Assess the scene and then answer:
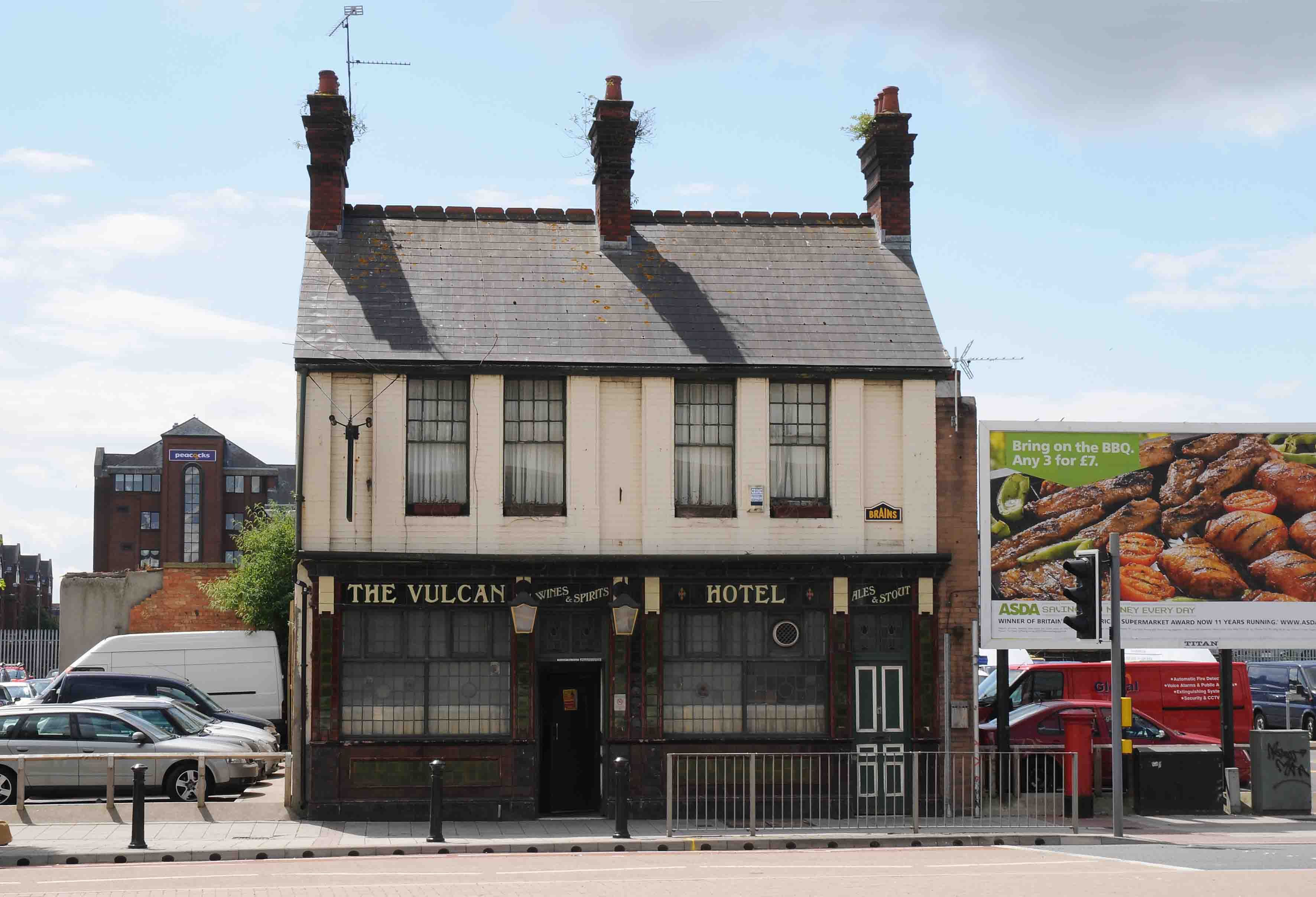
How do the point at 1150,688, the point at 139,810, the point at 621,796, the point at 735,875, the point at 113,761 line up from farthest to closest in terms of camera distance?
1. the point at 1150,688
2. the point at 113,761
3. the point at 621,796
4. the point at 139,810
5. the point at 735,875

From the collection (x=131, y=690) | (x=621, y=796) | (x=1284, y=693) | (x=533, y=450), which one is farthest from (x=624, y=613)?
(x=1284, y=693)

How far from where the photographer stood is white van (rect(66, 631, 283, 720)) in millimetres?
32625

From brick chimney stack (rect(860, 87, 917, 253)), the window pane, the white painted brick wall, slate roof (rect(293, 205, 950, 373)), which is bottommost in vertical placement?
the window pane

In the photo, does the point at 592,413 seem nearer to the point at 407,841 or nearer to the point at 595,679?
the point at 595,679

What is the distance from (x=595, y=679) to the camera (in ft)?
67.3

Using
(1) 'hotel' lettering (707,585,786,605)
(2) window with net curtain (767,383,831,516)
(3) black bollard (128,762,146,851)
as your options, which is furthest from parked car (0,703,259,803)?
(2) window with net curtain (767,383,831,516)

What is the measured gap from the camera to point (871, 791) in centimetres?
2016

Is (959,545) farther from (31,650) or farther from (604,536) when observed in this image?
(31,650)

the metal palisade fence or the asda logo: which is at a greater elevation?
the asda logo

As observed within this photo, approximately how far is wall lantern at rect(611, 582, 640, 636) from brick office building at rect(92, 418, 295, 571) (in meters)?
88.7

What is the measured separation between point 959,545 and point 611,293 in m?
6.29

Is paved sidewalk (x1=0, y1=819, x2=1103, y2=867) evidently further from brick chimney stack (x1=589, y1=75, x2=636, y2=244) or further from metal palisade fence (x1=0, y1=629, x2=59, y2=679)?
metal palisade fence (x1=0, y1=629, x2=59, y2=679)

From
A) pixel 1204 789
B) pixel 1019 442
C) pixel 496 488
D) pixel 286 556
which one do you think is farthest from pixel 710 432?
pixel 286 556

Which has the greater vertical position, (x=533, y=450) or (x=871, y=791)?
(x=533, y=450)
